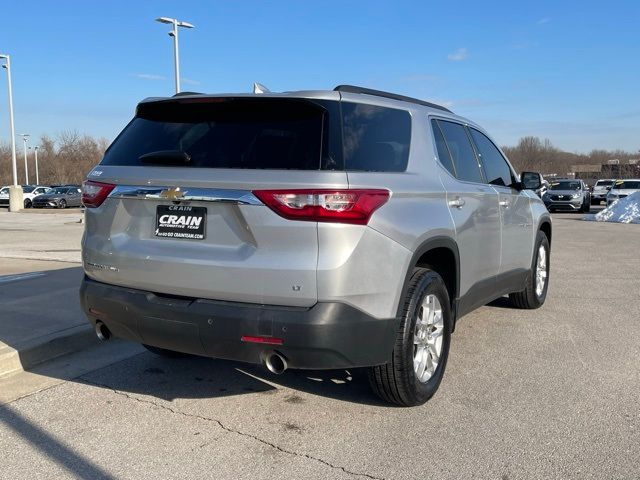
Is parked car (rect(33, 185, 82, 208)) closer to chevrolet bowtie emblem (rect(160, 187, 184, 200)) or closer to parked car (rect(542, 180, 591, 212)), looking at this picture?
parked car (rect(542, 180, 591, 212))

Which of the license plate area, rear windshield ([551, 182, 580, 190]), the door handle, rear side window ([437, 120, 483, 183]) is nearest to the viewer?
the license plate area

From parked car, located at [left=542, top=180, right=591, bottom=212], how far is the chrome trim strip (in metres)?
27.4

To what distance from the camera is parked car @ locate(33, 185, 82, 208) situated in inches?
1564

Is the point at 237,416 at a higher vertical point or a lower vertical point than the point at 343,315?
lower

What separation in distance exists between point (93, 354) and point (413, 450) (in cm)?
307

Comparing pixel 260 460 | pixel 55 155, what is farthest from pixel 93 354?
pixel 55 155

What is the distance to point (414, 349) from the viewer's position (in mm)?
3812

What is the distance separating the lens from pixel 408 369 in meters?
3.62

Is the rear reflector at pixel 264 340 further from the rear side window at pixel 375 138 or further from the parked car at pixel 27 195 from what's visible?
the parked car at pixel 27 195

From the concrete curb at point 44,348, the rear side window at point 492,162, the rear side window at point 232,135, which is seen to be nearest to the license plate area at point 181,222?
the rear side window at point 232,135

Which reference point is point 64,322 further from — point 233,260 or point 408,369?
point 408,369

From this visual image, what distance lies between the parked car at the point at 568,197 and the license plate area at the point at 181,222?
27401 millimetres

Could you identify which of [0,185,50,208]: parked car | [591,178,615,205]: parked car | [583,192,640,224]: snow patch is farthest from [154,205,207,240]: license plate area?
[0,185,50,208]: parked car

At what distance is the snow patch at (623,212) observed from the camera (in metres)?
22.5
